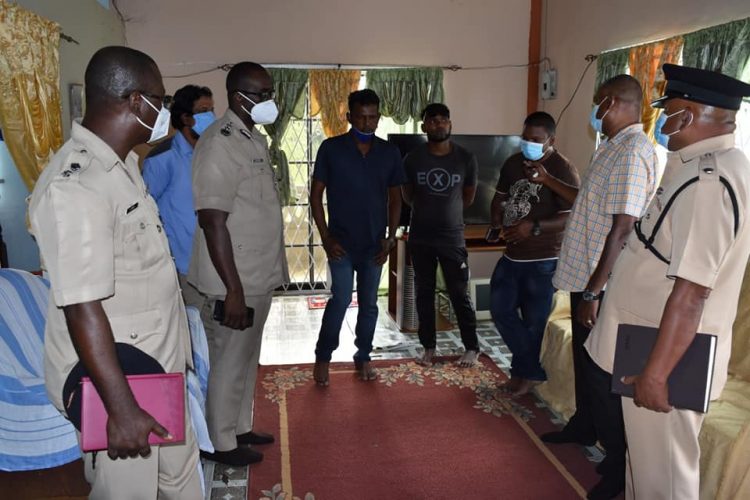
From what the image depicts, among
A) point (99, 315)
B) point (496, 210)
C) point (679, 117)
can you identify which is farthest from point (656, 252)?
point (496, 210)

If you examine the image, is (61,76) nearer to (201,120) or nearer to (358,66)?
(201,120)

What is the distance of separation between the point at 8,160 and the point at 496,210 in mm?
2598

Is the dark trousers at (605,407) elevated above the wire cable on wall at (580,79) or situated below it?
below

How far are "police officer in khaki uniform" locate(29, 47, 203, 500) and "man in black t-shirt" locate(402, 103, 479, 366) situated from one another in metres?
Result: 1.95

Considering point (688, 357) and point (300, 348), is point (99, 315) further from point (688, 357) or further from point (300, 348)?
point (300, 348)

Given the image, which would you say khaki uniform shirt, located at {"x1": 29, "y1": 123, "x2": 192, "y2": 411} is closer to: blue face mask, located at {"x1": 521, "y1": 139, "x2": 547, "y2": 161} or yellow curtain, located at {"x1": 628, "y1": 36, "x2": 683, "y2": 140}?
blue face mask, located at {"x1": 521, "y1": 139, "x2": 547, "y2": 161}

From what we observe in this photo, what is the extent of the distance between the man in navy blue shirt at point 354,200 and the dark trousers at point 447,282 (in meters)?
0.33

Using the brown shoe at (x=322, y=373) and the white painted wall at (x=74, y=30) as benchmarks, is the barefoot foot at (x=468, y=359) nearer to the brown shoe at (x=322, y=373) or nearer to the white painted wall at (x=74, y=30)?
the brown shoe at (x=322, y=373)

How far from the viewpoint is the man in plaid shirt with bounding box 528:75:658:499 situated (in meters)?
1.89

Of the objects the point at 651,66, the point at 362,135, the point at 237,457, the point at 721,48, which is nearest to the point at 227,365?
the point at 237,457

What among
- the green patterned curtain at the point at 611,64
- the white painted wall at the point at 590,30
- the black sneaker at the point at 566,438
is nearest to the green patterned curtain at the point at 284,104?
the white painted wall at the point at 590,30

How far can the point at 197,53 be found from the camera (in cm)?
471

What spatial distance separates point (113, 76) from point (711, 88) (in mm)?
1365

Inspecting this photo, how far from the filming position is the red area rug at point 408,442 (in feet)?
7.01
